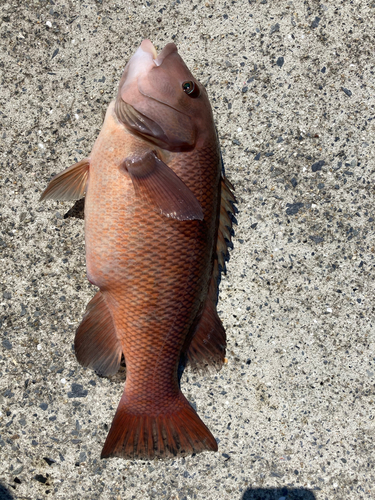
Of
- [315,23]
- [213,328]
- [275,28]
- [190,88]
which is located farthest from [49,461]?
[315,23]

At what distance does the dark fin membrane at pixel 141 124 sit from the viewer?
1462 millimetres

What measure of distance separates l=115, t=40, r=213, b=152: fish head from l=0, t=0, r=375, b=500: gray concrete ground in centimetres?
44

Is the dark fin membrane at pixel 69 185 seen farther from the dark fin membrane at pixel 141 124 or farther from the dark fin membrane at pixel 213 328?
the dark fin membrane at pixel 213 328

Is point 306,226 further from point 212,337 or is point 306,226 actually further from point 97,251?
point 97,251

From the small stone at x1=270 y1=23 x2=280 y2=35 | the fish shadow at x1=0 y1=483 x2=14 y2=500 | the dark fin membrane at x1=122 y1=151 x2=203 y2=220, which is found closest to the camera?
the dark fin membrane at x1=122 y1=151 x2=203 y2=220

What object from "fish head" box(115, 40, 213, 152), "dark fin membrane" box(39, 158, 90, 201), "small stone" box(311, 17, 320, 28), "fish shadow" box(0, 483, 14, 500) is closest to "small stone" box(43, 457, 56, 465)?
"fish shadow" box(0, 483, 14, 500)

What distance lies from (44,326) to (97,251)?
0.63 m

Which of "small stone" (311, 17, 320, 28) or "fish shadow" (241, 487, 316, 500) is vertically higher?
"small stone" (311, 17, 320, 28)

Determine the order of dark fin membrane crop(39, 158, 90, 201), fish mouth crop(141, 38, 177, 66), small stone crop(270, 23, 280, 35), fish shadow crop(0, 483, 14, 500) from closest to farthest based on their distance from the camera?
fish mouth crop(141, 38, 177, 66) → dark fin membrane crop(39, 158, 90, 201) → fish shadow crop(0, 483, 14, 500) → small stone crop(270, 23, 280, 35)

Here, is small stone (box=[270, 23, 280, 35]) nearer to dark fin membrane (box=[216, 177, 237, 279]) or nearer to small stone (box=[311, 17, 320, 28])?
small stone (box=[311, 17, 320, 28])

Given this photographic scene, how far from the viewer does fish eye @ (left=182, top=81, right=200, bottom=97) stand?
1509 millimetres

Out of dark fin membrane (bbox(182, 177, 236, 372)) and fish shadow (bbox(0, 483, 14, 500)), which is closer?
dark fin membrane (bbox(182, 177, 236, 372))

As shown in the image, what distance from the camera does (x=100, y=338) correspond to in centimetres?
165

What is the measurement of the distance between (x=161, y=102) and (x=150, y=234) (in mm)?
542
